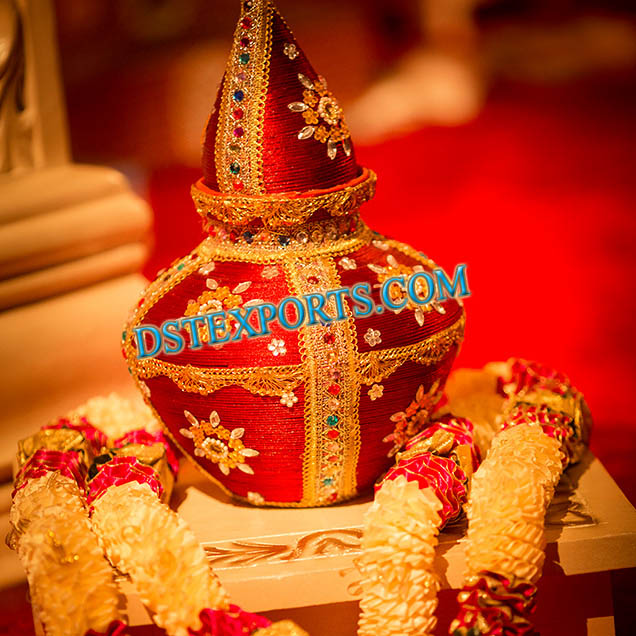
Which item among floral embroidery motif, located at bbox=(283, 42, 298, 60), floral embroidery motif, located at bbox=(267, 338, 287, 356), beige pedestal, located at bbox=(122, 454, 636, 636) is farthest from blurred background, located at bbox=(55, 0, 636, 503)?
floral embroidery motif, located at bbox=(283, 42, 298, 60)

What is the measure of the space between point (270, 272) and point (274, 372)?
115mm

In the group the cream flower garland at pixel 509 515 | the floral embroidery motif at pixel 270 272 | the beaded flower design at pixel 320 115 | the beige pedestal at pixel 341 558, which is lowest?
the beige pedestal at pixel 341 558

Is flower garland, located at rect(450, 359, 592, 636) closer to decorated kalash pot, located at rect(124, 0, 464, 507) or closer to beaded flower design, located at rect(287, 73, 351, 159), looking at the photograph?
decorated kalash pot, located at rect(124, 0, 464, 507)

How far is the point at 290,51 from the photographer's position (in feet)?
3.62

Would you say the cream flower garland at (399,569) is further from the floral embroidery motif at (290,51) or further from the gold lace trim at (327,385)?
the floral embroidery motif at (290,51)

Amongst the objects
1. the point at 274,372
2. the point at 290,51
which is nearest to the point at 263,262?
the point at 274,372

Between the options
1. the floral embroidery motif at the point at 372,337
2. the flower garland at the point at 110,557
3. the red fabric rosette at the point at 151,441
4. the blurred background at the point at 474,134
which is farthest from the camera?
the blurred background at the point at 474,134

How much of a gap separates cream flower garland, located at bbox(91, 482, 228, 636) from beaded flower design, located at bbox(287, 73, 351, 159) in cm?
44

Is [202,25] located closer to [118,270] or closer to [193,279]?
[118,270]

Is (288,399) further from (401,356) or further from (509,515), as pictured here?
(509,515)

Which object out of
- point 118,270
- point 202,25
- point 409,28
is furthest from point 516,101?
point 118,270

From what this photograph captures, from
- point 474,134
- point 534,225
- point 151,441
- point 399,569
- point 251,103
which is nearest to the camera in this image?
point 399,569

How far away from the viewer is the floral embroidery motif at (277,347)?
106cm

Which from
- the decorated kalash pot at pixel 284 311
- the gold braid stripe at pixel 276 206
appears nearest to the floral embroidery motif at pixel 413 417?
the decorated kalash pot at pixel 284 311
